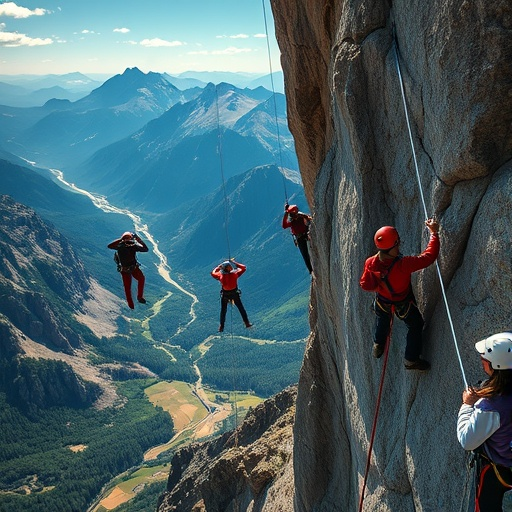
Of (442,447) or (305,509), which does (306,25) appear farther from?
(305,509)

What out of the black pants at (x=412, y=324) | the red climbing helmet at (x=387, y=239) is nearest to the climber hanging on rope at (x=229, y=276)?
the black pants at (x=412, y=324)

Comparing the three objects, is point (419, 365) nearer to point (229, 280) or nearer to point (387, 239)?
point (387, 239)

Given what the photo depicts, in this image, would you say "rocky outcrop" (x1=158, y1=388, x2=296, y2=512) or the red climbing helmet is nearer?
the red climbing helmet

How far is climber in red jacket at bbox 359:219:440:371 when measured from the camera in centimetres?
865

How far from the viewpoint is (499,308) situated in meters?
7.48

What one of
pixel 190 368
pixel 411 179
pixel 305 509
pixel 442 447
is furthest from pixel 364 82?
pixel 190 368

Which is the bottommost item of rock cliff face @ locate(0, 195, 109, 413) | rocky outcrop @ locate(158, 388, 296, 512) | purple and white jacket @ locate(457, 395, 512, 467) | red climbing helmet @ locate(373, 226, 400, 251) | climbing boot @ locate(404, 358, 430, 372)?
rock cliff face @ locate(0, 195, 109, 413)

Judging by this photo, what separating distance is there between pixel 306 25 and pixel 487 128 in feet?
32.2

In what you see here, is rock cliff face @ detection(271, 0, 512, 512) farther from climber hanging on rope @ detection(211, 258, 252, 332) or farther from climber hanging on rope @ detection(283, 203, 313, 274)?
climber hanging on rope @ detection(211, 258, 252, 332)

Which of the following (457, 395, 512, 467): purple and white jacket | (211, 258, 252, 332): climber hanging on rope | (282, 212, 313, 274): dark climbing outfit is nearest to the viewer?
(457, 395, 512, 467): purple and white jacket

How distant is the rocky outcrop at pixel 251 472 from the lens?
2370cm

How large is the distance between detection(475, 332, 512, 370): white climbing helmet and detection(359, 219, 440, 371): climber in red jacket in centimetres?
258

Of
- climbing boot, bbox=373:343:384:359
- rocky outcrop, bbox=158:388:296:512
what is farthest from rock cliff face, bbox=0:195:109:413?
climbing boot, bbox=373:343:384:359

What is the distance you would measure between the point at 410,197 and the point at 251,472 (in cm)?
1833
